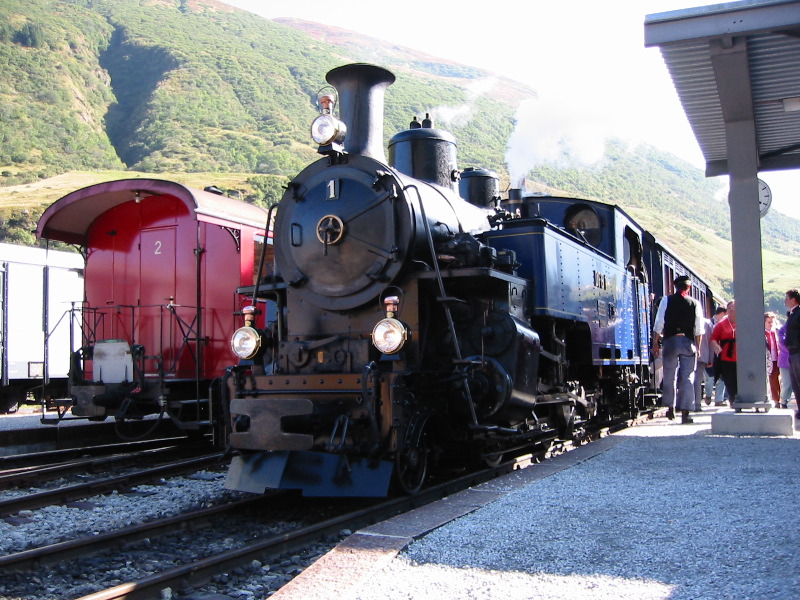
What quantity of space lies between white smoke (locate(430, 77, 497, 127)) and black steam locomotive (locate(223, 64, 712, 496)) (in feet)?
162

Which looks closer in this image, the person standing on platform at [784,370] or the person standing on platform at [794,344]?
the person standing on platform at [794,344]

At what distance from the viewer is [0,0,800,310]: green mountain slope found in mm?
66062

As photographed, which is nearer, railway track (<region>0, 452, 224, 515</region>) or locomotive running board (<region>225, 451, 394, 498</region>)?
locomotive running board (<region>225, 451, 394, 498</region>)

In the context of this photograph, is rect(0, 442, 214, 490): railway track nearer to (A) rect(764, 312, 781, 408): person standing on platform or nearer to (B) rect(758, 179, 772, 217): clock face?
(B) rect(758, 179, 772, 217): clock face

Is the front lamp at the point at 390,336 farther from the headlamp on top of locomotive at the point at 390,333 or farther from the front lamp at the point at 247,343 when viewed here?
the front lamp at the point at 247,343

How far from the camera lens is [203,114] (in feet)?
269

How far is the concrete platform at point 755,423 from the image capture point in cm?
798

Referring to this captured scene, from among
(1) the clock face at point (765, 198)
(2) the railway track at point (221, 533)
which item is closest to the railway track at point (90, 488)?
(2) the railway track at point (221, 533)

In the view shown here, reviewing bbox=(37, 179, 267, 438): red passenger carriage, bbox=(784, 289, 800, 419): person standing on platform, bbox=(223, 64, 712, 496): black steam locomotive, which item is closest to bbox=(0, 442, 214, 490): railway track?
bbox=(37, 179, 267, 438): red passenger carriage

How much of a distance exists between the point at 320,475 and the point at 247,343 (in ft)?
4.78

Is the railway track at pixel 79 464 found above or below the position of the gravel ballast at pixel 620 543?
below

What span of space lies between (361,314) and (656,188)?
364 feet

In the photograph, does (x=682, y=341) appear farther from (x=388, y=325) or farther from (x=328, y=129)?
(x=328, y=129)

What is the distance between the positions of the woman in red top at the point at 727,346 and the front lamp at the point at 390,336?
24.3 feet
